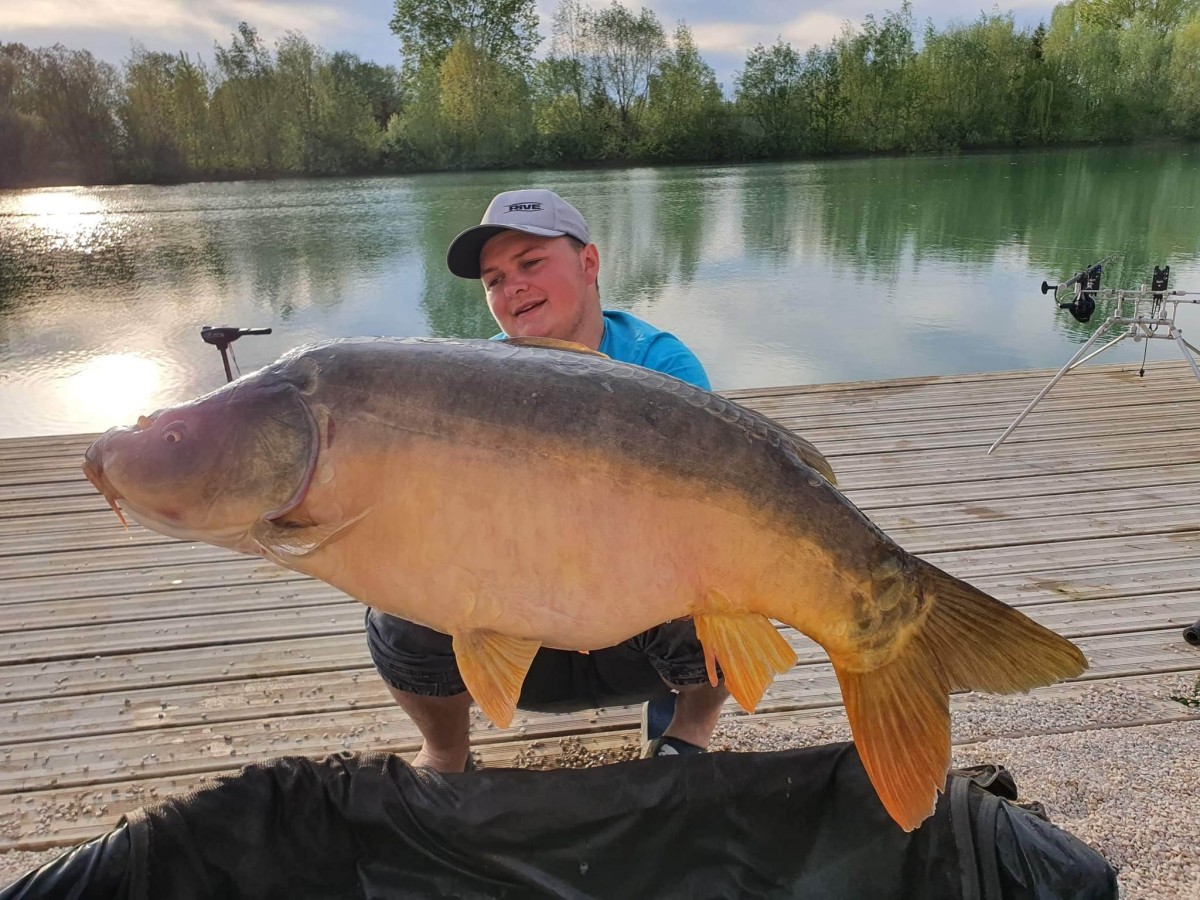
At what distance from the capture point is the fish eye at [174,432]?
0.99 metres

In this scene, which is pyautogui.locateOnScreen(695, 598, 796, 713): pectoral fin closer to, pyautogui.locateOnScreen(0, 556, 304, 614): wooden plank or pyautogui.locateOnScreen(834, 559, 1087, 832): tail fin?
pyautogui.locateOnScreen(834, 559, 1087, 832): tail fin

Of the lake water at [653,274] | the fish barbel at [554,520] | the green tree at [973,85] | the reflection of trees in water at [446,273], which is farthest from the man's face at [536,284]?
the green tree at [973,85]

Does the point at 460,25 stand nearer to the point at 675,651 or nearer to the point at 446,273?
the point at 446,273

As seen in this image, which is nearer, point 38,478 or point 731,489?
point 731,489

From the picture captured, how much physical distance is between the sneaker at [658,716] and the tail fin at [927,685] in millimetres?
710

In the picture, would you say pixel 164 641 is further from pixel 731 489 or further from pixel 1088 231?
pixel 1088 231

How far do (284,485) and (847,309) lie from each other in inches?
355

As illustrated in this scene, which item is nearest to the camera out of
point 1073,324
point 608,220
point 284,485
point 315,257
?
point 284,485

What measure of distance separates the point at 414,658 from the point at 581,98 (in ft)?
118

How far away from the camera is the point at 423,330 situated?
8.80m

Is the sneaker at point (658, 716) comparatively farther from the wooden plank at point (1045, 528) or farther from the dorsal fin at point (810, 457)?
the wooden plank at point (1045, 528)

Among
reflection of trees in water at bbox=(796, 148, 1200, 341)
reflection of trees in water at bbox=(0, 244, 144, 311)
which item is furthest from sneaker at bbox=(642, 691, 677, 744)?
reflection of trees in water at bbox=(0, 244, 144, 311)

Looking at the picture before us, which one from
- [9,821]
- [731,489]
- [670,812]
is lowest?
[9,821]

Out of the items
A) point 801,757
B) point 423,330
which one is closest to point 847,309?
point 423,330
